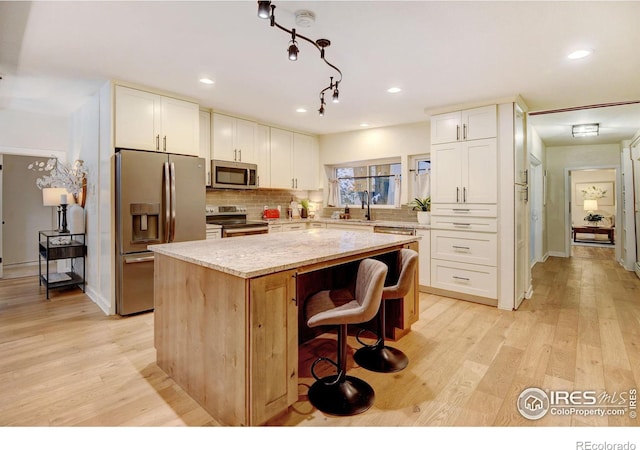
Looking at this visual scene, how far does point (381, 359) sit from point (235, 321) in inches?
50.3

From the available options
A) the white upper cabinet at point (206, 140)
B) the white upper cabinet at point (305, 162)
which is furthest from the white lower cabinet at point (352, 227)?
the white upper cabinet at point (206, 140)

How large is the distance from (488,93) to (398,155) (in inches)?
66.3

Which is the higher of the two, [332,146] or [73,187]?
[332,146]

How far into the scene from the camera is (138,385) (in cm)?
213

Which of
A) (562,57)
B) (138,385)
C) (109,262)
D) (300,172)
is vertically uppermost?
(562,57)

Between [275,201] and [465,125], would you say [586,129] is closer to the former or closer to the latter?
[465,125]

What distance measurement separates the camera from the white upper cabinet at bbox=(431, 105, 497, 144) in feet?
12.3

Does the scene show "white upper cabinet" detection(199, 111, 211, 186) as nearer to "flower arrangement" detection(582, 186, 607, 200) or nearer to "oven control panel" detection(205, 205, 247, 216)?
"oven control panel" detection(205, 205, 247, 216)

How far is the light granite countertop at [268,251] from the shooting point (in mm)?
1658

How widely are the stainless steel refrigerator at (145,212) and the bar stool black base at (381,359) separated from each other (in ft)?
7.63

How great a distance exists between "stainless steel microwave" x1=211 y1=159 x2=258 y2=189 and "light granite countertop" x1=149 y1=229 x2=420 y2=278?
73.1 inches

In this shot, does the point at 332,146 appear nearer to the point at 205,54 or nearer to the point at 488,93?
the point at 488,93

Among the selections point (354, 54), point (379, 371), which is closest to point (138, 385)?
point (379, 371)

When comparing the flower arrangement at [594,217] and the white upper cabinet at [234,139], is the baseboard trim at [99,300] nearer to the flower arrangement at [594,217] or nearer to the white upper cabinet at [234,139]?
the white upper cabinet at [234,139]
